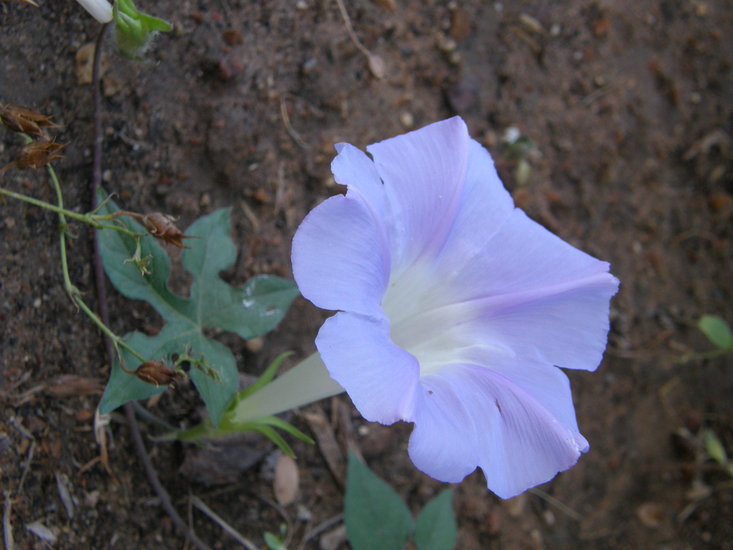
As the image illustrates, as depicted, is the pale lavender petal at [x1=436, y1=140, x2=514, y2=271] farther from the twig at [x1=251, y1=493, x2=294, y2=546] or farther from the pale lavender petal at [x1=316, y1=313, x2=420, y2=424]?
the twig at [x1=251, y1=493, x2=294, y2=546]

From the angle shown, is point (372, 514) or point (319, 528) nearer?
point (372, 514)

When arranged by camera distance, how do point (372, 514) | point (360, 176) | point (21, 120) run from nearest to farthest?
point (360, 176), point (21, 120), point (372, 514)

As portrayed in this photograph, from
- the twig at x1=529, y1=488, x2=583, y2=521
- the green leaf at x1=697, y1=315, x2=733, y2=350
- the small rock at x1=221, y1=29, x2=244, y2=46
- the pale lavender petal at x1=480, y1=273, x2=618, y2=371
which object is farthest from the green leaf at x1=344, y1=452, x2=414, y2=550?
the green leaf at x1=697, y1=315, x2=733, y2=350

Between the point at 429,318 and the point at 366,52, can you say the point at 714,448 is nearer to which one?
the point at 429,318

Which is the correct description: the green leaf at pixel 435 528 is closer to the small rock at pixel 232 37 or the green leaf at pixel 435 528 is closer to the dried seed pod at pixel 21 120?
the dried seed pod at pixel 21 120

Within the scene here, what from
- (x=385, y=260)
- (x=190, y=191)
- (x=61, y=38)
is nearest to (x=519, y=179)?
(x=190, y=191)

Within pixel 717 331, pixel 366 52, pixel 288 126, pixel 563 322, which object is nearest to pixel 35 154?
pixel 288 126

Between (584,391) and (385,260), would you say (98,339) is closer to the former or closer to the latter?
(385,260)
